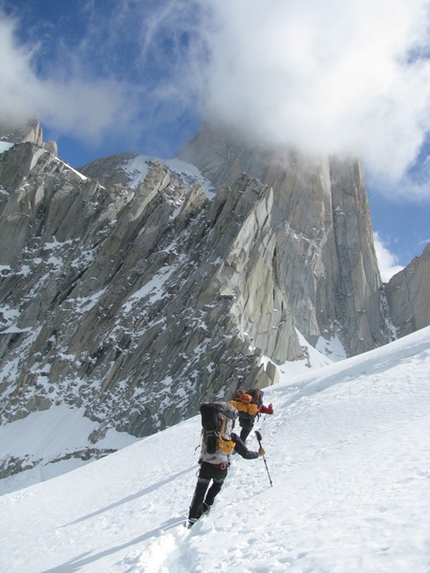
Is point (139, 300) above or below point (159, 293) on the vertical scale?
above

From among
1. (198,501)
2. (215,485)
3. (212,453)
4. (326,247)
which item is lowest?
(198,501)

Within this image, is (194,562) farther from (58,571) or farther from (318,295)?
(318,295)

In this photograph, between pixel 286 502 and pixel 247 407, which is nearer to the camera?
pixel 286 502

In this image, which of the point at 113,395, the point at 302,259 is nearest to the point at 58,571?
the point at 113,395

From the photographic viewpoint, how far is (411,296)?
10031 centimetres

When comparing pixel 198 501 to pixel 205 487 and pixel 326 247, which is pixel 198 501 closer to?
pixel 205 487

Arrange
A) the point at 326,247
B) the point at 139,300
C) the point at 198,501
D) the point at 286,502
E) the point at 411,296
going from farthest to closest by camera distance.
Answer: the point at 411,296 → the point at 326,247 → the point at 139,300 → the point at 198,501 → the point at 286,502

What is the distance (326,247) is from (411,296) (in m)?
22.0

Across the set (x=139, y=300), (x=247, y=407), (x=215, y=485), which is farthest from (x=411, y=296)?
(x=215, y=485)

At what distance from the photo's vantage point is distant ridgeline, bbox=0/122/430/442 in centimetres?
4291

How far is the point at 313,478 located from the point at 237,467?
112 inches

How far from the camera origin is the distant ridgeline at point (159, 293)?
141ft

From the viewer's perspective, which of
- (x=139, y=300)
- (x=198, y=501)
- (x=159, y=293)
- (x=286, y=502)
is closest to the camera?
(x=286, y=502)

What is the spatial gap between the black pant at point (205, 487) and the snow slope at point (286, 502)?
0.77 ft
